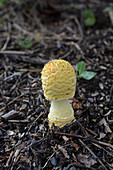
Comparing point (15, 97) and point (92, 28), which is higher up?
point (92, 28)

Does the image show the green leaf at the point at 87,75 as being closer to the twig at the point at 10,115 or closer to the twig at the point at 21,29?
the twig at the point at 10,115

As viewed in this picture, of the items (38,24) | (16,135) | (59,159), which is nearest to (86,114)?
(59,159)

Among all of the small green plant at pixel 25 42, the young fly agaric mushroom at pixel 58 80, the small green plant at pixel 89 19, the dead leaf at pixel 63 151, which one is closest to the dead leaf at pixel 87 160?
the dead leaf at pixel 63 151

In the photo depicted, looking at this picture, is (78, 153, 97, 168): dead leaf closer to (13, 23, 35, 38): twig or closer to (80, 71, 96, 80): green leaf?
(80, 71, 96, 80): green leaf

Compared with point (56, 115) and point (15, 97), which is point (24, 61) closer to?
point (15, 97)

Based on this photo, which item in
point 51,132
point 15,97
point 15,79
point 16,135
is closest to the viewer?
point 51,132

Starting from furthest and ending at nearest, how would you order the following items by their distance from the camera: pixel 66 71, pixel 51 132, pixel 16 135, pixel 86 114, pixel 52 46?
pixel 52 46
pixel 86 114
pixel 16 135
pixel 51 132
pixel 66 71

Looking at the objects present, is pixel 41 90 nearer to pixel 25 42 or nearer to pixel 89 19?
pixel 25 42
